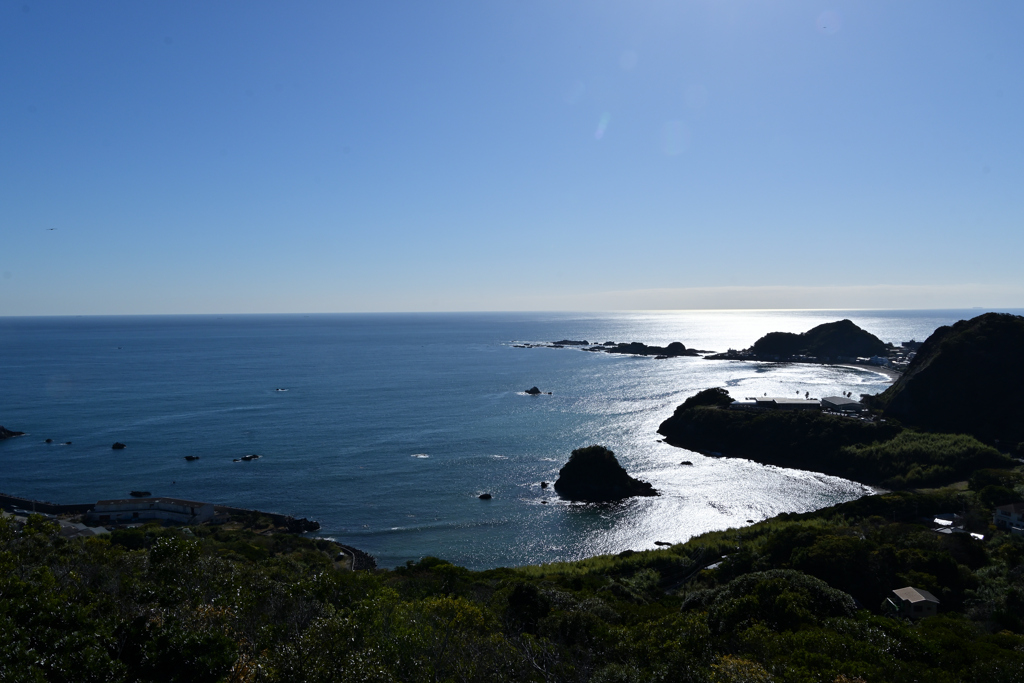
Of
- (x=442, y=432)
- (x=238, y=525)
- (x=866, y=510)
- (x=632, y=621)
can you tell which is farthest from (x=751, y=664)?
(x=442, y=432)

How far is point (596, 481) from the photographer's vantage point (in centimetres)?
5956

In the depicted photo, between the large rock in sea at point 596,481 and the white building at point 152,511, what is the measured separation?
3451cm

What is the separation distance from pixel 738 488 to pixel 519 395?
177 ft

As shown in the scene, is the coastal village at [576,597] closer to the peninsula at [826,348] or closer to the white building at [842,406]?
the white building at [842,406]

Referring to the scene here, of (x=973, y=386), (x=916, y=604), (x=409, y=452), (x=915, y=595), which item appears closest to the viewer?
(x=916, y=604)

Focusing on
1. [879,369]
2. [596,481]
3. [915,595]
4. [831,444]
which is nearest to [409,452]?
[596,481]

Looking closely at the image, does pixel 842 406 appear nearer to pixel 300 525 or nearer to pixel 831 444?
pixel 831 444

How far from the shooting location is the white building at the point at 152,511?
49656 millimetres

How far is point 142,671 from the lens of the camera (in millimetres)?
14156

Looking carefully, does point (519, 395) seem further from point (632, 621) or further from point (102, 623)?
point (102, 623)

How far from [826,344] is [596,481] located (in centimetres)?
14309

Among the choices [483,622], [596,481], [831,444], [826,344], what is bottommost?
[596,481]

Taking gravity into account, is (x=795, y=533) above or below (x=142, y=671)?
below

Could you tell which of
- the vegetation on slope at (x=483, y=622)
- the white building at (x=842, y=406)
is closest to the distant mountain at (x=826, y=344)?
the white building at (x=842, y=406)
